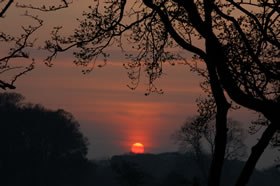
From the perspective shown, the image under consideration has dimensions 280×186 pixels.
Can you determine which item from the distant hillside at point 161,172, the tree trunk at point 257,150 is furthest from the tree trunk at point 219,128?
the distant hillside at point 161,172

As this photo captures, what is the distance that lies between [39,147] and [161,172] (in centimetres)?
3362

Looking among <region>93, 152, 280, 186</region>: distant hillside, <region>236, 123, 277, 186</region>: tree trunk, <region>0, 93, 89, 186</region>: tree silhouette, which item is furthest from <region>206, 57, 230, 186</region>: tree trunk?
<region>0, 93, 89, 186</region>: tree silhouette

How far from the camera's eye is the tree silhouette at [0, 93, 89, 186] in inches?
5595

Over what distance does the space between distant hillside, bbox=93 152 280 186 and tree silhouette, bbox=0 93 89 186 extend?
7.79 meters

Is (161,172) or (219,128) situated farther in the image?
(161,172)

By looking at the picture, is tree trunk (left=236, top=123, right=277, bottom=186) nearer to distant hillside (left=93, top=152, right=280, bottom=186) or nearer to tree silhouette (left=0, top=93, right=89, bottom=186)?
distant hillside (left=93, top=152, right=280, bottom=186)

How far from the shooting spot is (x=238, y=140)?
112 meters

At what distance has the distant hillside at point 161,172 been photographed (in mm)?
110500

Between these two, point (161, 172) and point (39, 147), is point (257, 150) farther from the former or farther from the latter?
point (161, 172)

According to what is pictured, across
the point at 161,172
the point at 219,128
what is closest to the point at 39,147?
the point at 161,172

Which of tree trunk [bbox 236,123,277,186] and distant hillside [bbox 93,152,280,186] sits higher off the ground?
distant hillside [bbox 93,152,280,186]

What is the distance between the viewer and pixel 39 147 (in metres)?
146

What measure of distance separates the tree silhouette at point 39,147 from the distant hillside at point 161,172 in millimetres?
7789

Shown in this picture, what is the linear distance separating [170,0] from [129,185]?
92.0 m
